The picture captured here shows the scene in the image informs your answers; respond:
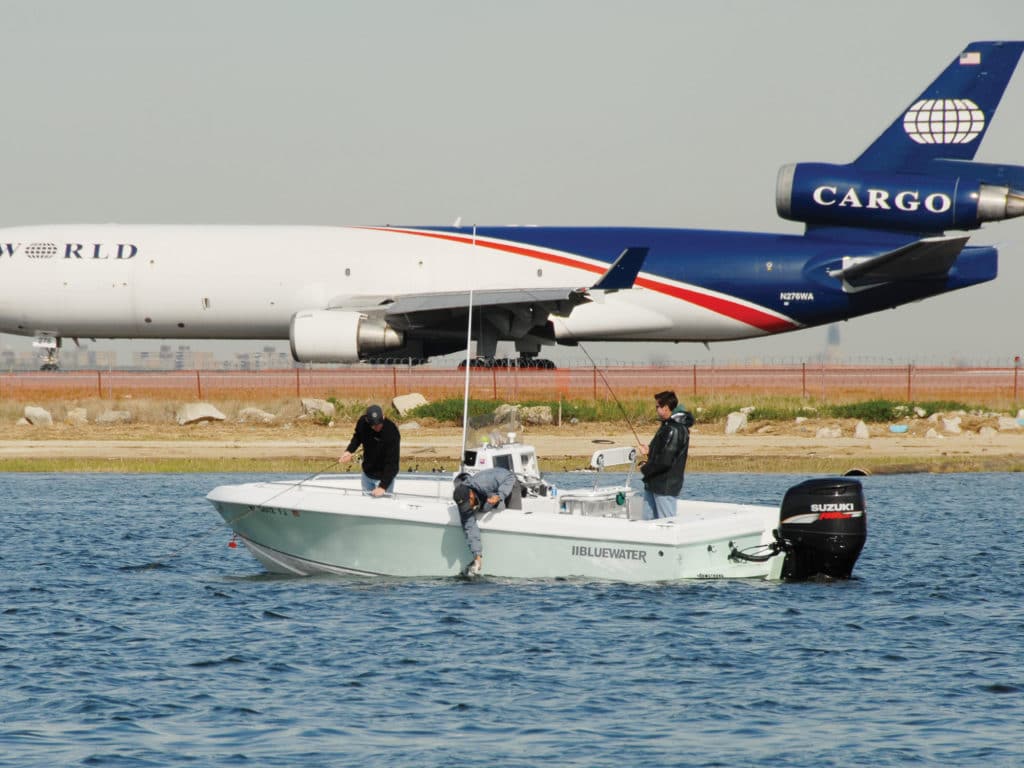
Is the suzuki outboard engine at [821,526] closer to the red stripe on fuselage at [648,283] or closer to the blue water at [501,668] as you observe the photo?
the blue water at [501,668]

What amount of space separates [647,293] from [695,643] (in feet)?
99.5

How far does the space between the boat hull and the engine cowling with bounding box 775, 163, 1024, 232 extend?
28.2 m

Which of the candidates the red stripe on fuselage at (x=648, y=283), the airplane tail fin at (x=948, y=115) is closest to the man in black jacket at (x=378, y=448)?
the red stripe on fuselage at (x=648, y=283)

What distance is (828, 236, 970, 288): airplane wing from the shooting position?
4609 centimetres

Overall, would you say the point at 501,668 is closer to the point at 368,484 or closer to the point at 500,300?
the point at 368,484

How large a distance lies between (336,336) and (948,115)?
21.5 meters

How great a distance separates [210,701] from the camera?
1523cm

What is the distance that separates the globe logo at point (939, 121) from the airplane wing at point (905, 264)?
4206mm

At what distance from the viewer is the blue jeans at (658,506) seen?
68.8ft

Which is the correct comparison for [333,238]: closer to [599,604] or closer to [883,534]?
[883,534]

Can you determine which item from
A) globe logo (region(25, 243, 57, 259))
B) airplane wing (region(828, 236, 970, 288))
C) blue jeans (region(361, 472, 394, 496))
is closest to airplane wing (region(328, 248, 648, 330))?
airplane wing (region(828, 236, 970, 288))

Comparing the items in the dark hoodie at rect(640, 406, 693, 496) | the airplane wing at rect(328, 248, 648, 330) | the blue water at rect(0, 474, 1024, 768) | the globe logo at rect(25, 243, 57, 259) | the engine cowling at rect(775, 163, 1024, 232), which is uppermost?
the engine cowling at rect(775, 163, 1024, 232)

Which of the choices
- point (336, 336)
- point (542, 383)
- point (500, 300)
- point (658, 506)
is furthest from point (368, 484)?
→ point (542, 383)

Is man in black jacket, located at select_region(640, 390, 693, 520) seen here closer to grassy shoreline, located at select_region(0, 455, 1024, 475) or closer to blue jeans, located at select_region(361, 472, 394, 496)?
blue jeans, located at select_region(361, 472, 394, 496)
